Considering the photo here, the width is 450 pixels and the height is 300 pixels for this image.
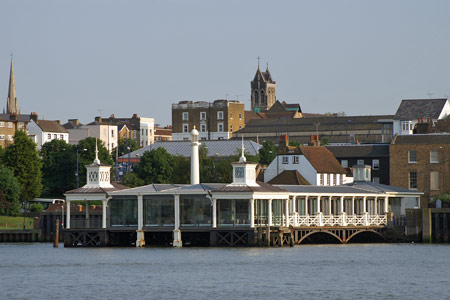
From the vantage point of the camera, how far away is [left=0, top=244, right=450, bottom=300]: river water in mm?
68938

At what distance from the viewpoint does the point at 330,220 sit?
107 meters

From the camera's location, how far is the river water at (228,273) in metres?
68.9

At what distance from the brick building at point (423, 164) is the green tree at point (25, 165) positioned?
44.7m

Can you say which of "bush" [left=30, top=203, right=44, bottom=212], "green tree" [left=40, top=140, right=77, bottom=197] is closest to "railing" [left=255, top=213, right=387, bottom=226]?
"bush" [left=30, top=203, right=44, bottom=212]

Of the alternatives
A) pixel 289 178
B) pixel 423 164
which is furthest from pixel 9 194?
pixel 423 164

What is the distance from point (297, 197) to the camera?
10712 cm

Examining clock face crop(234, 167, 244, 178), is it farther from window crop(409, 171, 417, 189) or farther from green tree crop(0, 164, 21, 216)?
green tree crop(0, 164, 21, 216)

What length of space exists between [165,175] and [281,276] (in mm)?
94495

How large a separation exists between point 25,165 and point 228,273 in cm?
8067

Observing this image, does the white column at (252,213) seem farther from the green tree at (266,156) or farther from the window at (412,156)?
the green tree at (266,156)

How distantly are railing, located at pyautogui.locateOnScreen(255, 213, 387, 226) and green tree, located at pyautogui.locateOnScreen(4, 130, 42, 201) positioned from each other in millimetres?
54692

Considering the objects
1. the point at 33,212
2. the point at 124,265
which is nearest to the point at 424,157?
the point at 33,212

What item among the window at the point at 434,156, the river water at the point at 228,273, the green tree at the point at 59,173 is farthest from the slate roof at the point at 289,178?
the green tree at the point at 59,173

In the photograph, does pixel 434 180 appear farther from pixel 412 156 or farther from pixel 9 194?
pixel 9 194
